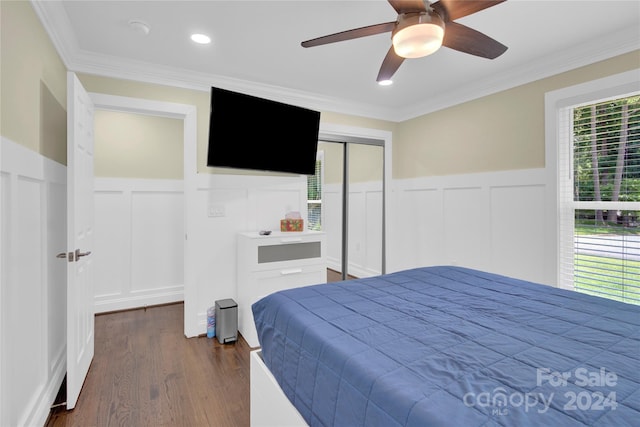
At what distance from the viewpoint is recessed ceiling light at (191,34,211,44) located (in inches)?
92.1

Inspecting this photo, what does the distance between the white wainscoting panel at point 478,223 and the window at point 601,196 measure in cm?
17

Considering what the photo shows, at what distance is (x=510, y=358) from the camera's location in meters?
1.01

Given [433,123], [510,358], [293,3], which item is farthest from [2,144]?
[433,123]

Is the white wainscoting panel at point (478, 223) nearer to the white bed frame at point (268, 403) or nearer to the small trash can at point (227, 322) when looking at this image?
the small trash can at point (227, 322)

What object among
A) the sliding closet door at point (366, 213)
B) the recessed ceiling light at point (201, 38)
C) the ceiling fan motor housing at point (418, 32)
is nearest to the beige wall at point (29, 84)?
the recessed ceiling light at point (201, 38)

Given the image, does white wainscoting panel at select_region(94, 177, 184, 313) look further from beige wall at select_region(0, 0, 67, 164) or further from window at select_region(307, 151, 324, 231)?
window at select_region(307, 151, 324, 231)

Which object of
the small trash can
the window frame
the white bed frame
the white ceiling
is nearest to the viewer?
the white bed frame

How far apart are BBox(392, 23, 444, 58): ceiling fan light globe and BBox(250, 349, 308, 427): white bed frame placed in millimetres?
1703

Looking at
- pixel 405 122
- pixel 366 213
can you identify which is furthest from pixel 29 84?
pixel 405 122

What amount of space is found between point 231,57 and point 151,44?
0.59 meters

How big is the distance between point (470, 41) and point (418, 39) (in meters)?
0.44

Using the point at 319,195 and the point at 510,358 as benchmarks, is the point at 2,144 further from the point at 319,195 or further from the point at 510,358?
the point at 319,195

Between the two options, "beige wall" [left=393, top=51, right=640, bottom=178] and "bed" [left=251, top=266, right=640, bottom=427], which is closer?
"bed" [left=251, top=266, right=640, bottom=427]

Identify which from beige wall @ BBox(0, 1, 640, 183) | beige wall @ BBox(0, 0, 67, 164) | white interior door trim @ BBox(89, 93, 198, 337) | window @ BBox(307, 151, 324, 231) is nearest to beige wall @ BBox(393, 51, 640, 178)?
beige wall @ BBox(0, 1, 640, 183)
